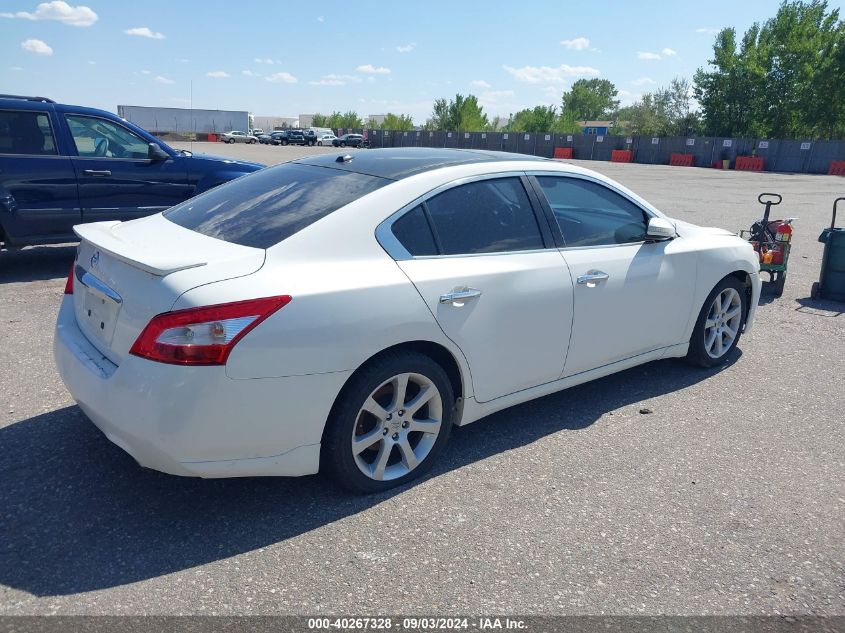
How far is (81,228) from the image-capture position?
373 cm

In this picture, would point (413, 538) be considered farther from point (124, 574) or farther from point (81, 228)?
point (81, 228)

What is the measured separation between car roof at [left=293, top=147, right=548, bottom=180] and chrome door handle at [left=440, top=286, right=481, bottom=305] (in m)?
0.69

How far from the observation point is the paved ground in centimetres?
263

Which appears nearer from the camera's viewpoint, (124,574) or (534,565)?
(124,574)

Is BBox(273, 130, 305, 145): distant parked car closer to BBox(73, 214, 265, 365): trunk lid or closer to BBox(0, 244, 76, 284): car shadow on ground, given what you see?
BBox(0, 244, 76, 284): car shadow on ground

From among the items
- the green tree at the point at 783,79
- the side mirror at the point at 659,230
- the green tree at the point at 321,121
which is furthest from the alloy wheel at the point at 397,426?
the green tree at the point at 321,121

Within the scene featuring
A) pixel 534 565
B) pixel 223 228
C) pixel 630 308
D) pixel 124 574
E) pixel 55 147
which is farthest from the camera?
pixel 55 147

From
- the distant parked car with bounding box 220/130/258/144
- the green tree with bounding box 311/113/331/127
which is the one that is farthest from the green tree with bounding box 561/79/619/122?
the distant parked car with bounding box 220/130/258/144

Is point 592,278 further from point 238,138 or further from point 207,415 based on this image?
point 238,138

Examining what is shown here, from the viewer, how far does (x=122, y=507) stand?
3.11m

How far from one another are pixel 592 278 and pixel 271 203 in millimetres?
1884

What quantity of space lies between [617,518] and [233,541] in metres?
1.75

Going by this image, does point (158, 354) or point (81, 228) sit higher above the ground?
point (81, 228)

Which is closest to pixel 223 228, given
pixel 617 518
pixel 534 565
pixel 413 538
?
pixel 413 538
